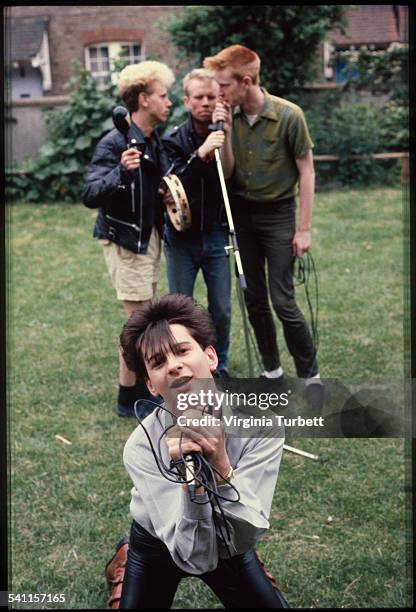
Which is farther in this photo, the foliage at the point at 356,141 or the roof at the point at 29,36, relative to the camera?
the roof at the point at 29,36

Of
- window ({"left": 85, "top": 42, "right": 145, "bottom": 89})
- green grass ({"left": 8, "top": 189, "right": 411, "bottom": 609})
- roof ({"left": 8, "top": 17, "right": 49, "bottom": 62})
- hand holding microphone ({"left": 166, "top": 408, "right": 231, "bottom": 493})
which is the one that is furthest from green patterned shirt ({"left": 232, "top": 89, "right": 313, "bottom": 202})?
roof ({"left": 8, "top": 17, "right": 49, "bottom": 62})

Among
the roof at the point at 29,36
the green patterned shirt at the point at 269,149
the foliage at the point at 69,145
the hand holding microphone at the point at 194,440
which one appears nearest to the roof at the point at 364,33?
the foliage at the point at 69,145

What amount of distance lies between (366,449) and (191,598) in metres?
1.21

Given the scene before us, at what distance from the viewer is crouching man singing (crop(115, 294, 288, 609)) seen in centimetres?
176

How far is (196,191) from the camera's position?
11.9 ft

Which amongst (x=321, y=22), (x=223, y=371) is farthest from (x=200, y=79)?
(x=321, y=22)

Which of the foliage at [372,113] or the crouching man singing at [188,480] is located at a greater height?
the foliage at [372,113]

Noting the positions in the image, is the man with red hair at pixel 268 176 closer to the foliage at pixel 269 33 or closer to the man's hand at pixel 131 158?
the man's hand at pixel 131 158

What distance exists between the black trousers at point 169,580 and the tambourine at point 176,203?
64.0 inches

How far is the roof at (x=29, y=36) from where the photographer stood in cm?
1008

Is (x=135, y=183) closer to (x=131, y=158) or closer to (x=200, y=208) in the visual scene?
(x=131, y=158)

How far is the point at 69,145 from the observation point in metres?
8.95

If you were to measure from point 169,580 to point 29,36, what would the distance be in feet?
31.9

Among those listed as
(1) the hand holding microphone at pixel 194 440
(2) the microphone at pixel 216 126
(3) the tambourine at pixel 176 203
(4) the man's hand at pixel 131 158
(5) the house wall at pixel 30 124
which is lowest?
(1) the hand holding microphone at pixel 194 440
